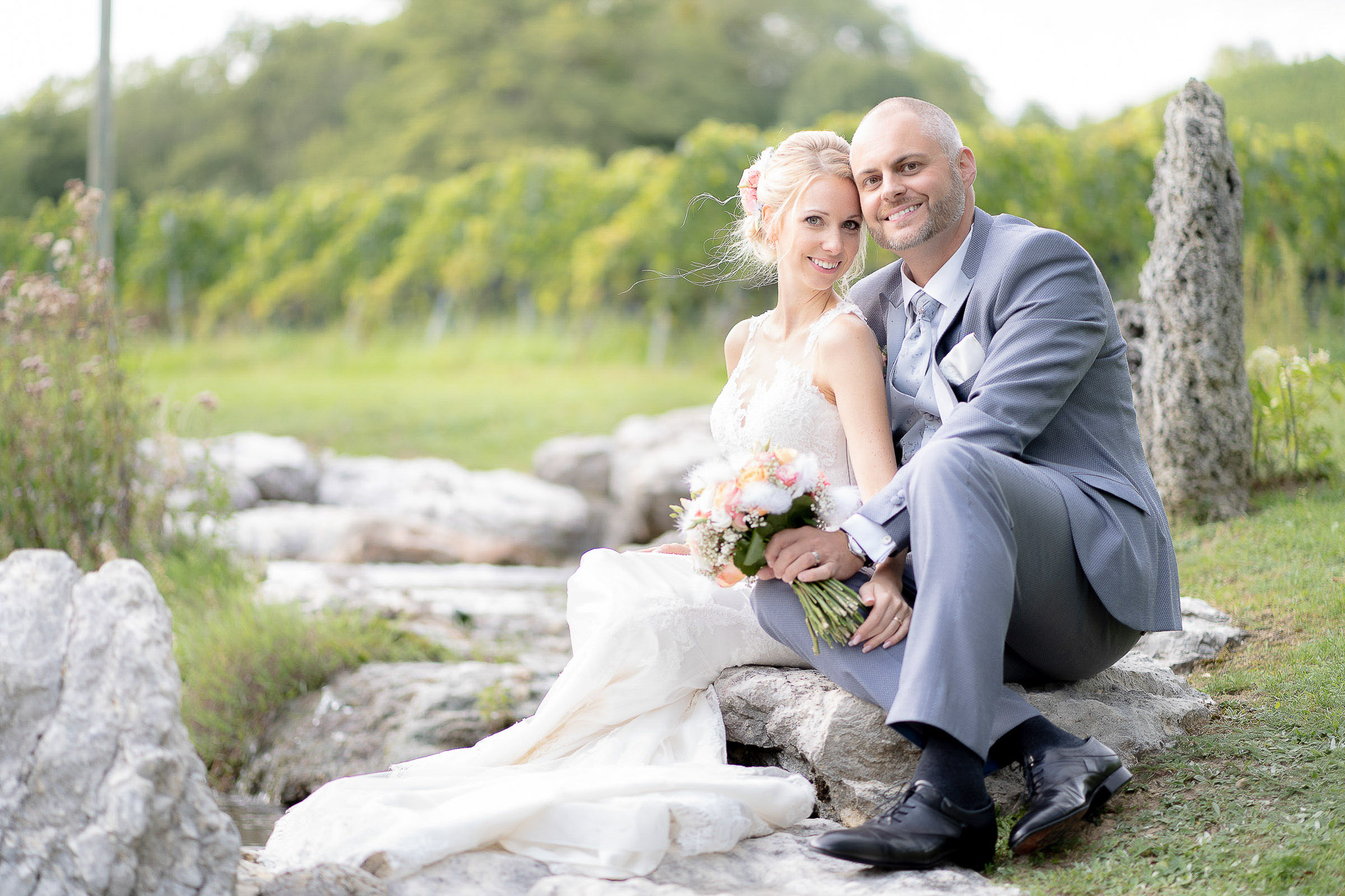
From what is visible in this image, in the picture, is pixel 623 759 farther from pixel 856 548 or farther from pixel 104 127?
pixel 104 127

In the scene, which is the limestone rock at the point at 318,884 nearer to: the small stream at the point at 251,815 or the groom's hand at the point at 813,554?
the groom's hand at the point at 813,554

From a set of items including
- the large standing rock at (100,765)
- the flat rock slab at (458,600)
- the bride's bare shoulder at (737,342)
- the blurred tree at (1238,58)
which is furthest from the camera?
the blurred tree at (1238,58)

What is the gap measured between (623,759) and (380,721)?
207 cm

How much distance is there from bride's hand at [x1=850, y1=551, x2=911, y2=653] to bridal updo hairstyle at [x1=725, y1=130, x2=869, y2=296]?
1022 millimetres

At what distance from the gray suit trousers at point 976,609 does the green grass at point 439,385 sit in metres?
9.63

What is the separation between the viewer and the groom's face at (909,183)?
9.86ft

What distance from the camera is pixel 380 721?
15.2ft

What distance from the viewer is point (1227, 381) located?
15.9 ft

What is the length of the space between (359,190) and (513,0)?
1534cm

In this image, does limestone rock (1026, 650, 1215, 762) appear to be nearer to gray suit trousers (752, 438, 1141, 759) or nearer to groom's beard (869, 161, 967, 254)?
gray suit trousers (752, 438, 1141, 759)

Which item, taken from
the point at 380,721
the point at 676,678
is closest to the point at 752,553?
the point at 676,678

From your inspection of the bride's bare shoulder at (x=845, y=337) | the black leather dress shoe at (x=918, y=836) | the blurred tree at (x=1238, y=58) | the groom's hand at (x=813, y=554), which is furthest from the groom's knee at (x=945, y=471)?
the blurred tree at (x=1238, y=58)

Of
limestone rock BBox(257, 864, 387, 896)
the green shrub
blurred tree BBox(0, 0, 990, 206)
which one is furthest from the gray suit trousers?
blurred tree BBox(0, 0, 990, 206)

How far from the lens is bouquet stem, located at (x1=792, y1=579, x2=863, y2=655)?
8.69ft
